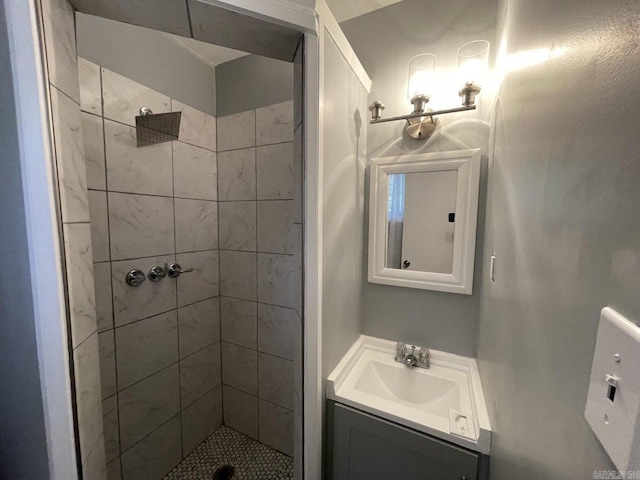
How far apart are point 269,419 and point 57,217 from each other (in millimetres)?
1647

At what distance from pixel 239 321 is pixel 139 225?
836 mm

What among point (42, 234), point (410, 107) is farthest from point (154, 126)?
point (410, 107)

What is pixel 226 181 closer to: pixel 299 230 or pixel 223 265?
pixel 223 265

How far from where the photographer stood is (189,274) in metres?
1.53

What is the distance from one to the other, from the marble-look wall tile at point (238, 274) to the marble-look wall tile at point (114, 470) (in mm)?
935

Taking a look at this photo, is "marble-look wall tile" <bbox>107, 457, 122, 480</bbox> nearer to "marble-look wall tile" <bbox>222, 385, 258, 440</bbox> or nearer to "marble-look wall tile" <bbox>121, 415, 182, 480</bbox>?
"marble-look wall tile" <bbox>121, 415, 182, 480</bbox>

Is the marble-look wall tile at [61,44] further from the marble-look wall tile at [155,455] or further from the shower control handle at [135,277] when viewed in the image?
the marble-look wall tile at [155,455]

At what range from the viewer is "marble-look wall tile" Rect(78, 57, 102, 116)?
3.45ft

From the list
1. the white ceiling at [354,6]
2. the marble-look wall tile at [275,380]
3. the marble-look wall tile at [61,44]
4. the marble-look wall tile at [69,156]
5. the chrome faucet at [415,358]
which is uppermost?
the white ceiling at [354,6]

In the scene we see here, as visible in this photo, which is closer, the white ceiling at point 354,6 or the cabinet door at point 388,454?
the cabinet door at point 388,454

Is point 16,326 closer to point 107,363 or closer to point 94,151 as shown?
point 107,363

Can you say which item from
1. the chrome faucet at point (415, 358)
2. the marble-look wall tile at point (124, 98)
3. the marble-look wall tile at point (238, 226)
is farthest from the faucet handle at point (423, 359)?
the marble-look wall tile at point (124, 98)

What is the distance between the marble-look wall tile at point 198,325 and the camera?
59.7 inches

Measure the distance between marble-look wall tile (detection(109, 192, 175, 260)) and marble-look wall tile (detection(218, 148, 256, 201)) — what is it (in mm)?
348
